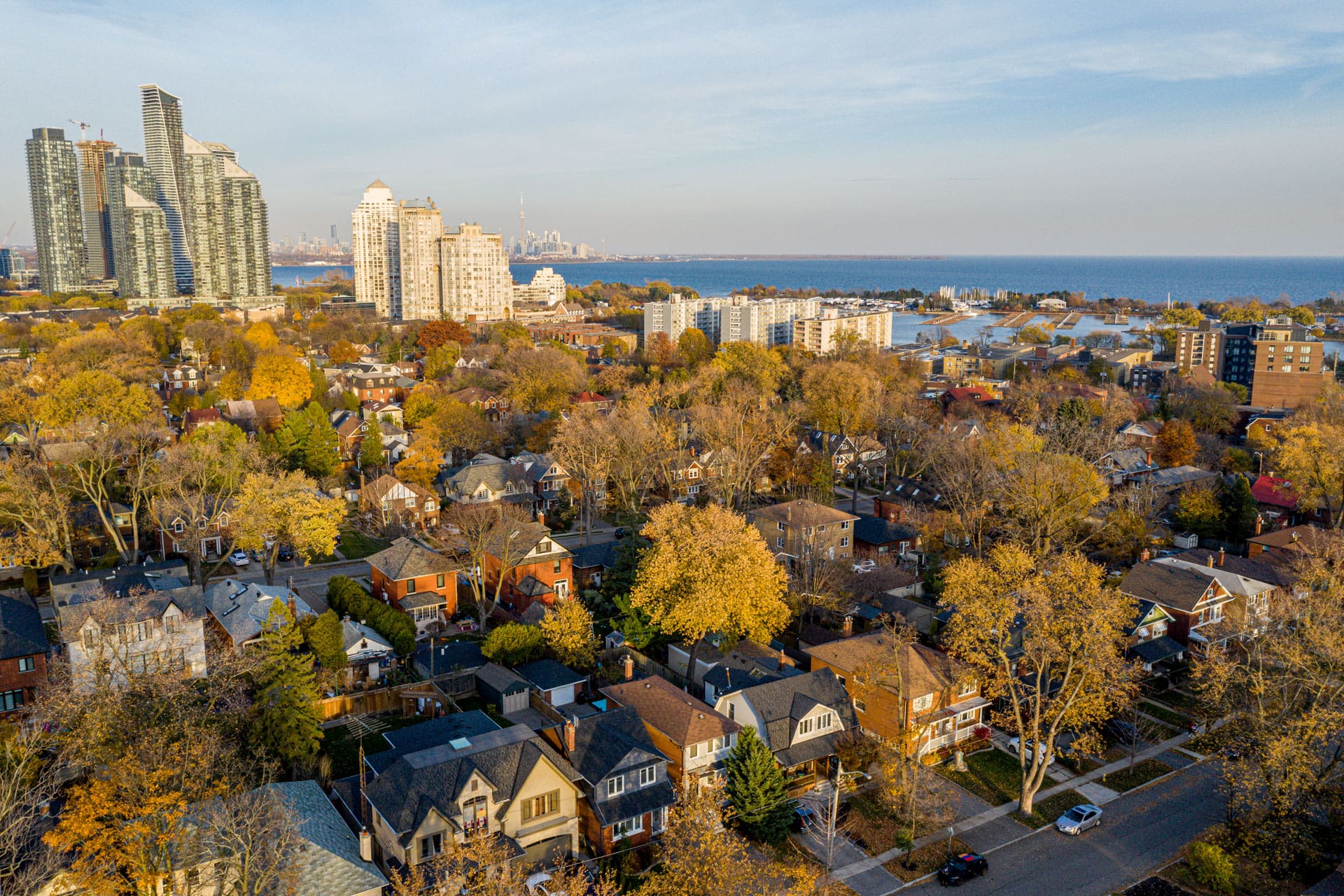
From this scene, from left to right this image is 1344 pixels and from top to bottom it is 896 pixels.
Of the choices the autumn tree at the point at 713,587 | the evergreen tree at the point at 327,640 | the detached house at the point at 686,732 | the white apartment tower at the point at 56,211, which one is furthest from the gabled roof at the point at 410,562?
the white apartment tower at the point at 56,211

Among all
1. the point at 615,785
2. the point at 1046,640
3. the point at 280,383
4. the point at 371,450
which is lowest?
the point at 615,785

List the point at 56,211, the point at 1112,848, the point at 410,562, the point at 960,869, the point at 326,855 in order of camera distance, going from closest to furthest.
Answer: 1. the point at 326,855
2. the point at 960,869
3. the point at 1112,848
4. the point at 410,562
5. the point at 56,211

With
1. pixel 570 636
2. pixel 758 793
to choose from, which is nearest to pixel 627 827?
pixel 758 793

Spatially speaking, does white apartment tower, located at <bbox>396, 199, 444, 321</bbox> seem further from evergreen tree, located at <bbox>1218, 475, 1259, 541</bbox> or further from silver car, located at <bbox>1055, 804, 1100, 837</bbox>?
silver car, located at <bbox>1055, 804, 1100, 837</bbox>

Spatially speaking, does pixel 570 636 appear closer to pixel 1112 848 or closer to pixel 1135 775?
pixel 1112 848

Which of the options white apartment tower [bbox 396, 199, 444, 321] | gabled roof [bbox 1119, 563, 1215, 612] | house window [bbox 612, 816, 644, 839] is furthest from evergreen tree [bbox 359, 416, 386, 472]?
white apartment tower [bbox 396, 199, 444, 321]

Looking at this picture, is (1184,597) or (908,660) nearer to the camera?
(908,660)

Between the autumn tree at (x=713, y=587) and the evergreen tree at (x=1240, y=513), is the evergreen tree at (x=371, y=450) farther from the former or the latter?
the evergreen tree at (x=1240, y=513)
